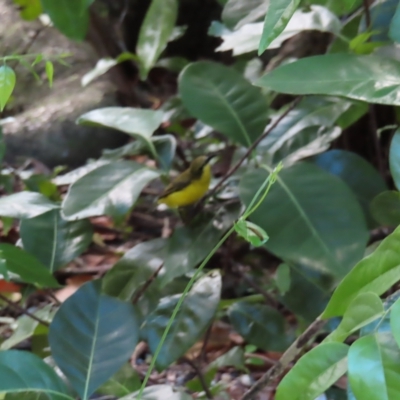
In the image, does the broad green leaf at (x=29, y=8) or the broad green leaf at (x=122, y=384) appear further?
the broad green leaf at (x=29, y=8)

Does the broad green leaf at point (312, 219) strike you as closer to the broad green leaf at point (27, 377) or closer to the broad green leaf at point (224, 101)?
the broad green leaf at point (224, 101)

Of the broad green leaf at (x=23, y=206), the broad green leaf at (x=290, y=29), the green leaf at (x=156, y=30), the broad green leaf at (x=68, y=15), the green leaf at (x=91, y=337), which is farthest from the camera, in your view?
the green leaf at (x=156, y=30)

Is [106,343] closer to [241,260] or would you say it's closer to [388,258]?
[388,258]

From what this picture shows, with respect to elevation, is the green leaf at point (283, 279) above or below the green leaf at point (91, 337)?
below

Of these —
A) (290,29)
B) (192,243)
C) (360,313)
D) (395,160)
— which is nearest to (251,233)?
(360,313)

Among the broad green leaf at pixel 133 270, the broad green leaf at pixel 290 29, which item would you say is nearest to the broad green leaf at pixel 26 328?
the broad green leaf at pixel 133 270

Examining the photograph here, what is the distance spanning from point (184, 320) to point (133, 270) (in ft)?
0.57

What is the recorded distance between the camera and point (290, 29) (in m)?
0.84

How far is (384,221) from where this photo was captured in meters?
0.76

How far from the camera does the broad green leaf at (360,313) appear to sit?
39cm

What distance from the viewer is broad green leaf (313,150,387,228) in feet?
2.90

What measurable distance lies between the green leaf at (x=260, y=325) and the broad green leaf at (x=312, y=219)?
0.29 metres

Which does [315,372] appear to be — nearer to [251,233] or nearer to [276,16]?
[251,233]

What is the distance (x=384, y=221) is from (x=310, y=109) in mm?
330
